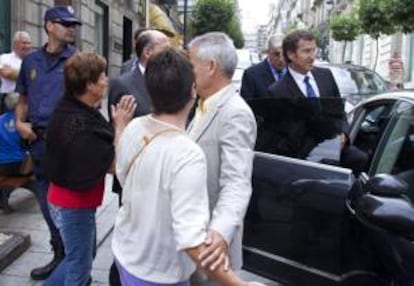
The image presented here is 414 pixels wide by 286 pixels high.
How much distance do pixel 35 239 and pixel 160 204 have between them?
3.70 meters

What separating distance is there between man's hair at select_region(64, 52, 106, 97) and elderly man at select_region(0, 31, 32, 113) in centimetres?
419

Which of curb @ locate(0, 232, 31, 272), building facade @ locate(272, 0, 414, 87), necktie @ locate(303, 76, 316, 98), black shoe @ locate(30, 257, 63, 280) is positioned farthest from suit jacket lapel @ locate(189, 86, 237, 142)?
building facade @ locate(272, 0, 414, 87)

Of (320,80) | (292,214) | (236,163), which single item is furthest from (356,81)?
(236,163)

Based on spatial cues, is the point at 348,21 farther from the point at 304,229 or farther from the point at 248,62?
the point at 304,229

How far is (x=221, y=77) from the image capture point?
3.08m

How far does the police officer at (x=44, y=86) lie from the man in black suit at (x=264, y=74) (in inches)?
64.0

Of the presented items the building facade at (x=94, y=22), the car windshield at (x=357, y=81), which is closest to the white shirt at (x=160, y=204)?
the building facade at (x=94, y=22)

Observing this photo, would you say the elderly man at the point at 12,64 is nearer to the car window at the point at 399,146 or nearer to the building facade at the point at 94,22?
the building facade at the point at 94,22

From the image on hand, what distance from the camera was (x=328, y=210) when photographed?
3750mm

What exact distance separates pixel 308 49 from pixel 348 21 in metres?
30.3

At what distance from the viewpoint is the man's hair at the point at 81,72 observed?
372 centimetres

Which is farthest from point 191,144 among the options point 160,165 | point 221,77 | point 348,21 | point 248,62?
point 348,21

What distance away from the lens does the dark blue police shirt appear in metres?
4.79

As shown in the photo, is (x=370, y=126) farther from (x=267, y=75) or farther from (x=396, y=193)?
(x=396, y=193)
